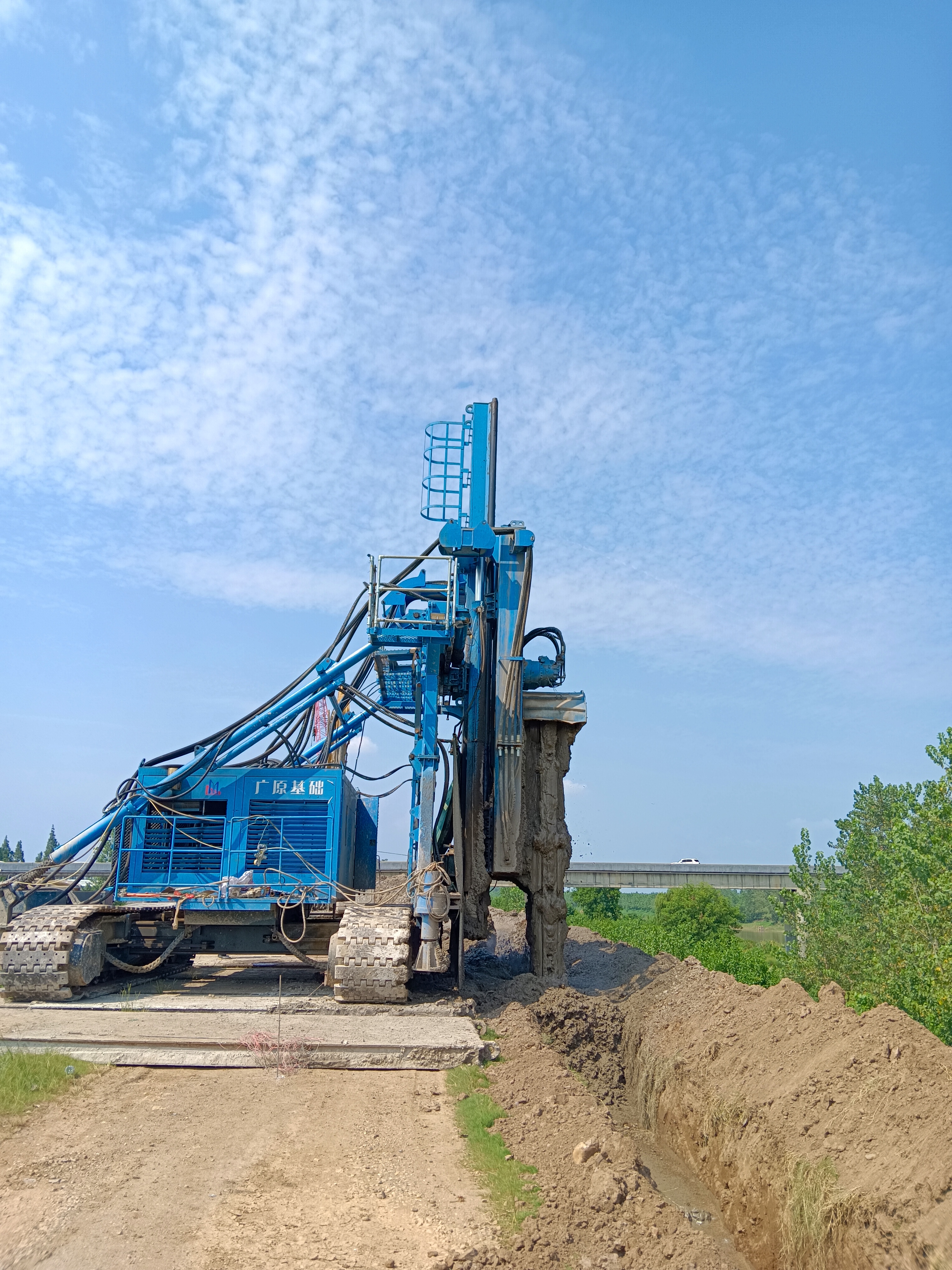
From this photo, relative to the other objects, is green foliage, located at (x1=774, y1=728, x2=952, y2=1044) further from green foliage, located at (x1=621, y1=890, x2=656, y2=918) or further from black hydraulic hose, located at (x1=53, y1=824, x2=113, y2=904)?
green foliage, located at (x1=621, y1=890, x2=656, y2=918)

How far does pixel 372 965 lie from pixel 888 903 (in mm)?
14827

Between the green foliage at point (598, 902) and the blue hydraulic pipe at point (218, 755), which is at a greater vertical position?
the blue hydraulic pipe at point (218, 755)

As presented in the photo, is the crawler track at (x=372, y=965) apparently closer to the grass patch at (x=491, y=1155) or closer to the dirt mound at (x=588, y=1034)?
the dirt mound at (x=588, y=1034)

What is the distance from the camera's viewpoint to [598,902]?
57812mm

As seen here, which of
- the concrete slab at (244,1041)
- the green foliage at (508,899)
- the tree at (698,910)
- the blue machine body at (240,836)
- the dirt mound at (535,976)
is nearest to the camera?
the concrete slab at (244,1041)

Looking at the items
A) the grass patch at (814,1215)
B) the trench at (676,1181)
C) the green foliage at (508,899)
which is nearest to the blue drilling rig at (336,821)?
the trench at (676,1181)

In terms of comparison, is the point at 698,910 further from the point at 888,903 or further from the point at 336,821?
the point at 336,821

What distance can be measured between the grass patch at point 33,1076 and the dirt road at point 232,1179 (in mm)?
149

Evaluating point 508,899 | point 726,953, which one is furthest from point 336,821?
point 508,899

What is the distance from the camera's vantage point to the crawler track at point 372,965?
37.1ft

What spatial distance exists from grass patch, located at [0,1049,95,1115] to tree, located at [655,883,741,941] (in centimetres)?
4379

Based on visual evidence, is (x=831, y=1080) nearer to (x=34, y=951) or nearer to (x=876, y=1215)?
(x=876, y=1215)

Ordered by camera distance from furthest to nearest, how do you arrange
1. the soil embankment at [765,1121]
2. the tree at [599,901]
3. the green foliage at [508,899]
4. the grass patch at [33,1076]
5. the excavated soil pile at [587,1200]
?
the tree at [599,901] → the green foliage at [508,899] → the grass patch at [33,1076] → the soil embankment at [765,1121] → the excavated soil pile at [587,1200]

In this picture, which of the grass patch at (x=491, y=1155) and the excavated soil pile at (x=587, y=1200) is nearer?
the excavated soil pile at (x=587, y=1200)
